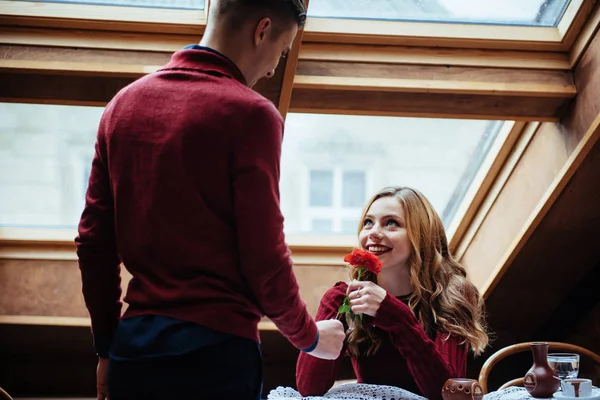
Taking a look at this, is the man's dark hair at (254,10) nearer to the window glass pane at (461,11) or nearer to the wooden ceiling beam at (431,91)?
the wooden ceiling beam at (431,91)

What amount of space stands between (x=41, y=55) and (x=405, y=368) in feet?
5.29

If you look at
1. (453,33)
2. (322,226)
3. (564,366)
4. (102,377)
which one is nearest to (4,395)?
(102,377)

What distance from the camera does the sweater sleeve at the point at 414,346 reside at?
213 cm

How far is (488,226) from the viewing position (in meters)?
3.35

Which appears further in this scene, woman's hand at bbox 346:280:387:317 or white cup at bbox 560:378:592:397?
woman's hand at bbox 346:280:387:317

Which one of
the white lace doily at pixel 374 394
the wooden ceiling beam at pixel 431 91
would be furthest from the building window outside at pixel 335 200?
the white lace doily at pixel 374 394

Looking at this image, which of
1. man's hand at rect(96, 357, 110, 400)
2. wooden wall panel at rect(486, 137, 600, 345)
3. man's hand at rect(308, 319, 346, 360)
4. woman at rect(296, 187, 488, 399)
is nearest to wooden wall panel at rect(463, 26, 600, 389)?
wooden wall panel at rect(486, 137, 600, 345)

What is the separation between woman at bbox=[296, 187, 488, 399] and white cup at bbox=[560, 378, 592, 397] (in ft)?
1.36

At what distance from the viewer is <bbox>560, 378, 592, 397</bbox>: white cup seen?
71.2 inches

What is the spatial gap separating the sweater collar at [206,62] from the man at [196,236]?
0.06ft

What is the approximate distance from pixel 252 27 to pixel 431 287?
1.41 meters

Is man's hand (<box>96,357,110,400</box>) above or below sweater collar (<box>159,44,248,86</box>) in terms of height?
below

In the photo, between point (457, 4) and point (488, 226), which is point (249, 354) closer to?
point (457, 4)

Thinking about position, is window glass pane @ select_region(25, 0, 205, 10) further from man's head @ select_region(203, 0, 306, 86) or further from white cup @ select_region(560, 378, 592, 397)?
white cup @ select_region(560, 378, 592, 397)
